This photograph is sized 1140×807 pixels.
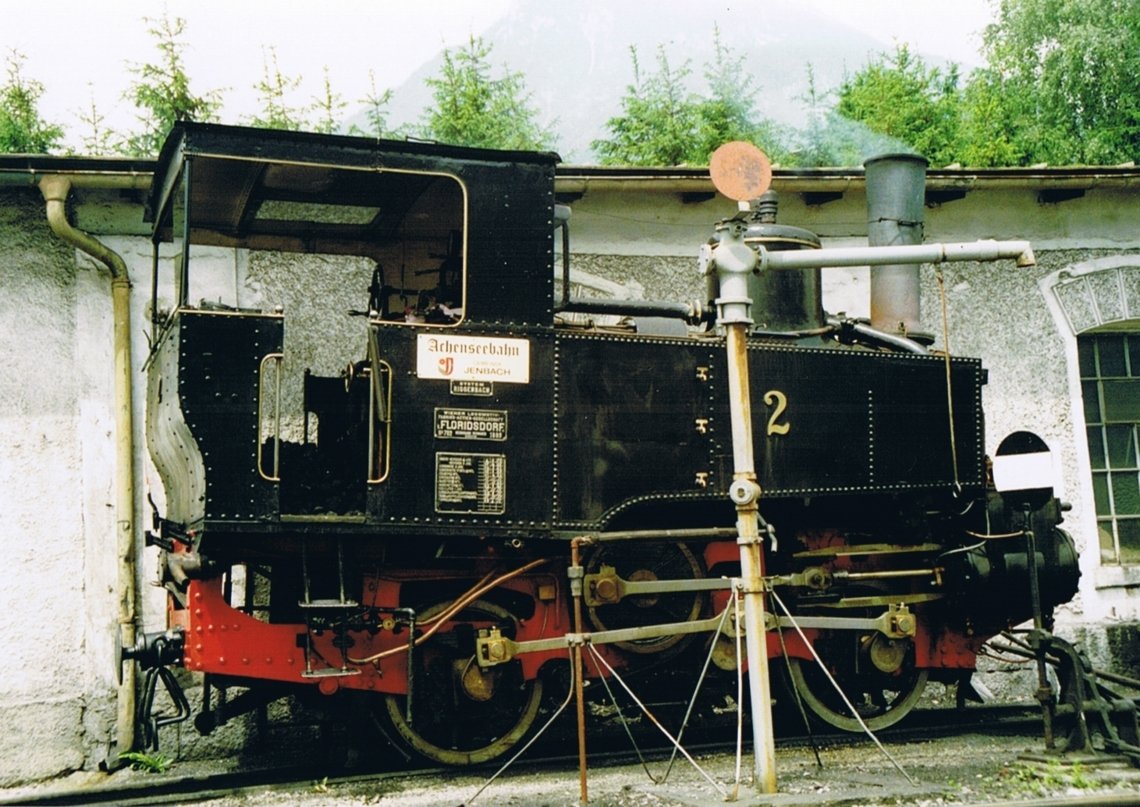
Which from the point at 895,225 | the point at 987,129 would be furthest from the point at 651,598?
the point at 987,129

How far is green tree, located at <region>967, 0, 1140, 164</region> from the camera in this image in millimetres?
19562

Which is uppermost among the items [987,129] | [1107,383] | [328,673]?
[987,129]

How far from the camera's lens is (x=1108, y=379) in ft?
30.5

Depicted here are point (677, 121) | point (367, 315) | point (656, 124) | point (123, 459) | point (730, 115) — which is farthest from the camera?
point (730, 115)

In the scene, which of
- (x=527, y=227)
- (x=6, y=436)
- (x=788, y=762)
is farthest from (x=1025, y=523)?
(x=6, y=436)

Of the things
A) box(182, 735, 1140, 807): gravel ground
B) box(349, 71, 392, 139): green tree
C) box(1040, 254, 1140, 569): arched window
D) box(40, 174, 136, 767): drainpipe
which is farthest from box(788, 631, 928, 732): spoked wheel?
box(349, 71, 392, 139): green tree

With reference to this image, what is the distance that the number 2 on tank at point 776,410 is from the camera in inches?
252

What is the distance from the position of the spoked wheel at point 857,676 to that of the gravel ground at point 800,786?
602 millimetres

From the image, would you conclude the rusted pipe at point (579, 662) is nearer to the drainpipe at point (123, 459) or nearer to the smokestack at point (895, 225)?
the drainpipe at point (123, 459)

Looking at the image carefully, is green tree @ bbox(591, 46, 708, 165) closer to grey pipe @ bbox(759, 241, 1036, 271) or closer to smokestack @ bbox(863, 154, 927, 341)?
smokestack @ bbox(863, 154, 927, 341)

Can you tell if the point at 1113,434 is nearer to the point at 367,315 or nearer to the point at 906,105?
the point at 367,315

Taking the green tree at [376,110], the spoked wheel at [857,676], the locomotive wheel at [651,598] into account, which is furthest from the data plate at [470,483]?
the green tree at [376,110]

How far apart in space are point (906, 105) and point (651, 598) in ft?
54.2

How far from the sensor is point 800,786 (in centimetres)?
539
